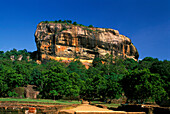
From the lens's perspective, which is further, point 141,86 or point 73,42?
point 73,42

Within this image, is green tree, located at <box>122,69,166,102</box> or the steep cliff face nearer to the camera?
green tree, located at <box>122,69,166,102</box>

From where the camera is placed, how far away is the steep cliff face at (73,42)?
9175cm

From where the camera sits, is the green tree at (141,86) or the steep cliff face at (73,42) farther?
the steep cliff face at (73,42)

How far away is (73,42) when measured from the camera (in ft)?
310

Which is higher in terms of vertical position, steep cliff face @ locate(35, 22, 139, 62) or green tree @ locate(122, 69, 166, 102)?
steep cliff face @ locate(35, 22, 139, 62)

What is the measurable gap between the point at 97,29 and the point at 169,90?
3014 inches

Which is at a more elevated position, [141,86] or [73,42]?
[73,42]

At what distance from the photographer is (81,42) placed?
96.5 meters

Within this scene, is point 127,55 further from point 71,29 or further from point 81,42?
point 71,29

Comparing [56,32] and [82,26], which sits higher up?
[82,26]

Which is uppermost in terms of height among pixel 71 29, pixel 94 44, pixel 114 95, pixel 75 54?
pixel 71 29

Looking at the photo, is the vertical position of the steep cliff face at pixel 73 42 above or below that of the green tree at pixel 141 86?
above

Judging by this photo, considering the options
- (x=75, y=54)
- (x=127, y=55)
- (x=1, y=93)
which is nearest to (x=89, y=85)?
(x=1, y=93)

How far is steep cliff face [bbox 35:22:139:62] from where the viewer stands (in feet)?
301
